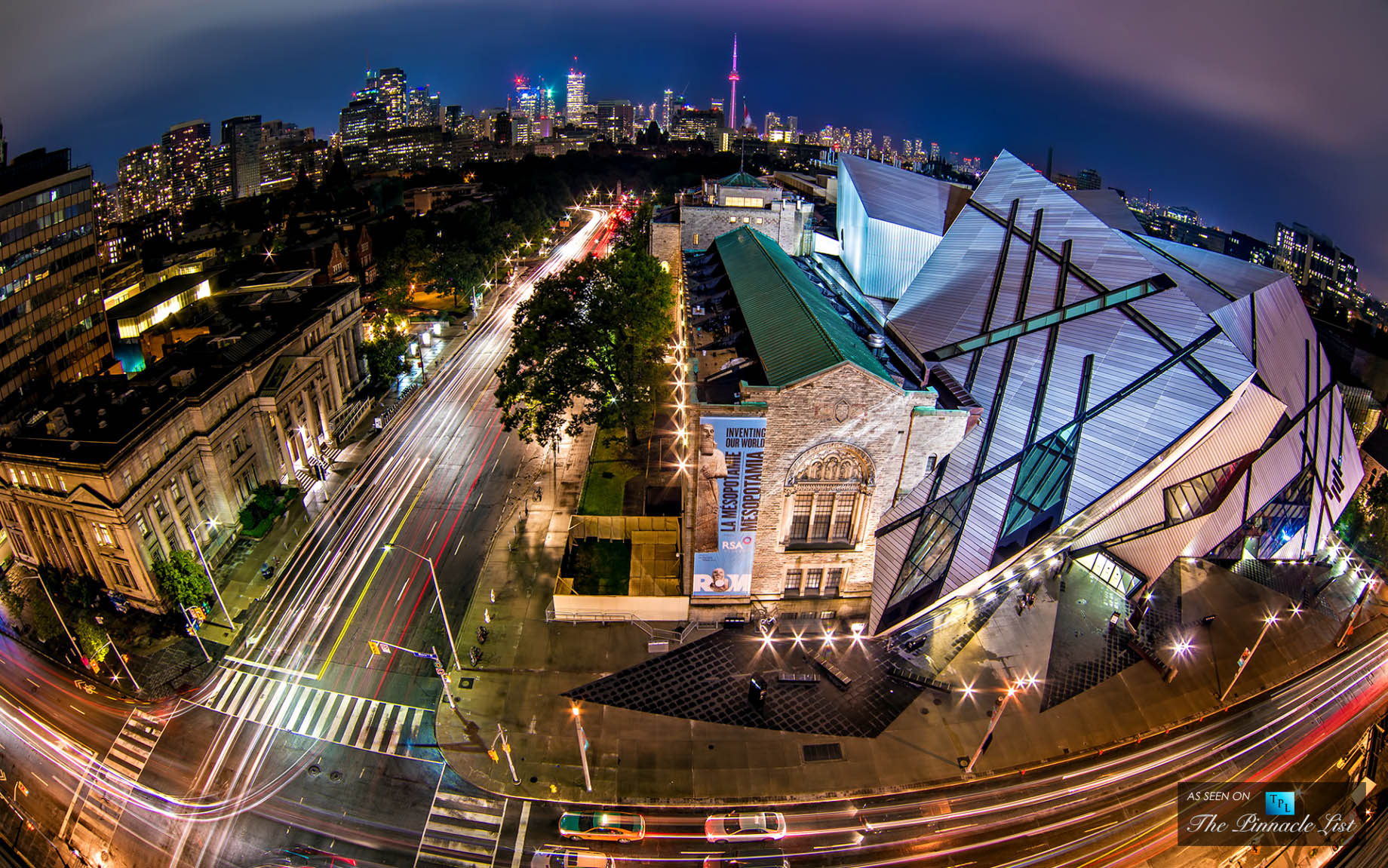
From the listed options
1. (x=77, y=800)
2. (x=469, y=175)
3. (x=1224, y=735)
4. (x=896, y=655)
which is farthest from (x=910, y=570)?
(x=469, y=175)

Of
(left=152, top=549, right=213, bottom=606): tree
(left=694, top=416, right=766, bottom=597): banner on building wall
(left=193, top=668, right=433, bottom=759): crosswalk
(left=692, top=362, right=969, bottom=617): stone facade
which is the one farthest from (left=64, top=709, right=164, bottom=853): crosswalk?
(left=692, top=362, right=969, bottom=617): stone facade

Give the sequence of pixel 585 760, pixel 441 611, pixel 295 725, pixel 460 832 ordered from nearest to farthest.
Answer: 1. pixel 460 832
2. pixel 585 760
3. pixel 295 725
4. pixel 441 611

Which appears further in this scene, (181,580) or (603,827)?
(181,580)

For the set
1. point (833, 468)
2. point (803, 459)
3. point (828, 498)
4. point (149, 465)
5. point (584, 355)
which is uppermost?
point (803, 459)

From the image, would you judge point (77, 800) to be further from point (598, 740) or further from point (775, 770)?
point (775, 770)

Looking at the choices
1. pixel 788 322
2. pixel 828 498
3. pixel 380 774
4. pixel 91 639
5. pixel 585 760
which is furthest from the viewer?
pixel 788 322

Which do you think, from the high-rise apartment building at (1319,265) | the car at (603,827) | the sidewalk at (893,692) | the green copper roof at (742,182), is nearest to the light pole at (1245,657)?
the sidewalk at (893,692)

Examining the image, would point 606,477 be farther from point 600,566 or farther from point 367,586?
point 367,586

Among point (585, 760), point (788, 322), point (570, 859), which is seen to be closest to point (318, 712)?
point (585, 760)
